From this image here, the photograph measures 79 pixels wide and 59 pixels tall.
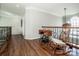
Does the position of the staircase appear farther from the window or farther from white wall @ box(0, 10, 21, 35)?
the window

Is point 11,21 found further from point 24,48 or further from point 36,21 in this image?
point 24,48

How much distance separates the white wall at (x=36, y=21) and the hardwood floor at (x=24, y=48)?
5.7 inches

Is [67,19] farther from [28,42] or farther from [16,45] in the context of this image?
[16,45]

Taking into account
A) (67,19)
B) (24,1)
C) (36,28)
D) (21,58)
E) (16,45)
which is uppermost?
(24,1)

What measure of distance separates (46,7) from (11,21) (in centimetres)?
80

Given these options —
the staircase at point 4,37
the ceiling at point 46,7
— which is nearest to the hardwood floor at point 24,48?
the staircase at point 4,37

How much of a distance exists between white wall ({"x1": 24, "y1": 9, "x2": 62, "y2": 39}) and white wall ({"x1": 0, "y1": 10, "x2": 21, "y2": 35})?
0.17 meters

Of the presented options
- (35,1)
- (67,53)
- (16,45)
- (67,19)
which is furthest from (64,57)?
(35,1)

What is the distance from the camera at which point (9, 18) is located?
9.14ft

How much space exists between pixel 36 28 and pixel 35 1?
1.88ft

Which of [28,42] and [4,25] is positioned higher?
[4,25]

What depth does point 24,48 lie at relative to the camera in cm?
283

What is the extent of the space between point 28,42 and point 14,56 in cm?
42

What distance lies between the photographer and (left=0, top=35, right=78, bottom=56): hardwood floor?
2.81m
